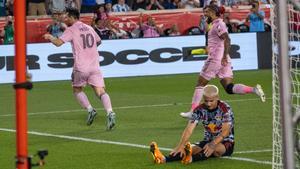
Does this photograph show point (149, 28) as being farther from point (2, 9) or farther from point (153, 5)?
point (2, 9)

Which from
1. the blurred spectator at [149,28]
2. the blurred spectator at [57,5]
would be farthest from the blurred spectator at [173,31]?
the blurred spectator at [57,5]

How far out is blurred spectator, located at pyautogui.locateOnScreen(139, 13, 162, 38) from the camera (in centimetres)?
2994

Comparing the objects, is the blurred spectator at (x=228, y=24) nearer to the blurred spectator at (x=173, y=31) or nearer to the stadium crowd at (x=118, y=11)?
the stadium crowd at (x=118, y=11)

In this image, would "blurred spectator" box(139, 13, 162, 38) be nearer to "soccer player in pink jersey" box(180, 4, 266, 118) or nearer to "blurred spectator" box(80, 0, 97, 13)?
"blurred spectator" box(80, 0, 97, 13)

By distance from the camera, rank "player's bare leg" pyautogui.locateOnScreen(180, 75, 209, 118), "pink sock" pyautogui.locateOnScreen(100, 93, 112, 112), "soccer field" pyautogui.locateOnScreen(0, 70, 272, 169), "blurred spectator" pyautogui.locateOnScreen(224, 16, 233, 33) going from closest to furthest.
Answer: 1. "soccer field" pyautogui.locateOnScreen(0, 70, 272, 169)
2. "pink sock" pyautogui.locateOnScreen(100, 93, 112, 112)
3. "player's bare leg" pyautogui.locateOnScreen(180, 75, 209, 118)
4. "blurred spectator" pyautogui.locateOnScreen(224, 16, 233, 33)

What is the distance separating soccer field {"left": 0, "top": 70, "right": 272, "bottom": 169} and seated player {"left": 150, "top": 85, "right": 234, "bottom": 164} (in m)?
0.13

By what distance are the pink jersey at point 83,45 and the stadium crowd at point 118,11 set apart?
11798 mm

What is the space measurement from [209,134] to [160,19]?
19957 mm

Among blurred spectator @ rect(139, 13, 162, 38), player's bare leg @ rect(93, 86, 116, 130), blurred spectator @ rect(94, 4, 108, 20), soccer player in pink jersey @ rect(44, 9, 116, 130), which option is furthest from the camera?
→ blurred spectator @ rect(139, 13, 162, 38)

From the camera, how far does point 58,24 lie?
95.4 feet

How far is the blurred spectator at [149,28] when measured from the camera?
29.9 m

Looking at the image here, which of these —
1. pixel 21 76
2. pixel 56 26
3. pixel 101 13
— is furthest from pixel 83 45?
pixel 101 13

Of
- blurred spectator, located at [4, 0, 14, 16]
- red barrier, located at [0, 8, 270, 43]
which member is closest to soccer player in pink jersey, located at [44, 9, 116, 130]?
red barrier, located at [0, 8, 270, 43]

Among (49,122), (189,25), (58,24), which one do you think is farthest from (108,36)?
(49,122)
